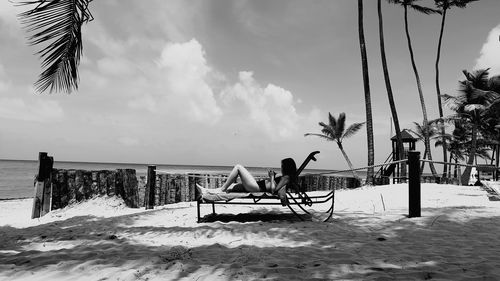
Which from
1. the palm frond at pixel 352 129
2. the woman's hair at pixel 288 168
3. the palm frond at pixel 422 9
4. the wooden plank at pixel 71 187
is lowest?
the wooden plank at pixel 71 187

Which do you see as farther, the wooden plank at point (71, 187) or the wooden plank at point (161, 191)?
the wooden plank at point (161, 191)

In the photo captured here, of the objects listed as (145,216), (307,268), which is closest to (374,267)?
(307,268)

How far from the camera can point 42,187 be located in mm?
7570

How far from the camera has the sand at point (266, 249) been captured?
299 centimetres

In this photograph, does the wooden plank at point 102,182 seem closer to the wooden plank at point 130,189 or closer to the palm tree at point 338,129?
the wooden plank at point 130,189

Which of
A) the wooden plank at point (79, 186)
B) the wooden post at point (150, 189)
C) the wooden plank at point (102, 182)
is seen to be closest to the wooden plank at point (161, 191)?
the wooden post at point (150, 189)

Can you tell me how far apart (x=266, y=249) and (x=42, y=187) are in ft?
20.4

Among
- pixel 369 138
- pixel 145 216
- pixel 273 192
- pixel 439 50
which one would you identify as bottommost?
pixel 145 216

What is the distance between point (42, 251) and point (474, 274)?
4623mm

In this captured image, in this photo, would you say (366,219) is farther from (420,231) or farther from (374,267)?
(374,267)

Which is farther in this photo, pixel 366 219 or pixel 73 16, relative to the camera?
pixel 366 219

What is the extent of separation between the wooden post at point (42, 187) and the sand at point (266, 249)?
0.97m

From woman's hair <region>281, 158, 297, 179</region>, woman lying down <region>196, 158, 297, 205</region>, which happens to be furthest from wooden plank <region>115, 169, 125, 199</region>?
woman's hair <region>281, 158, 297, 179</region>

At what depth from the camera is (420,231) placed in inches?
185
